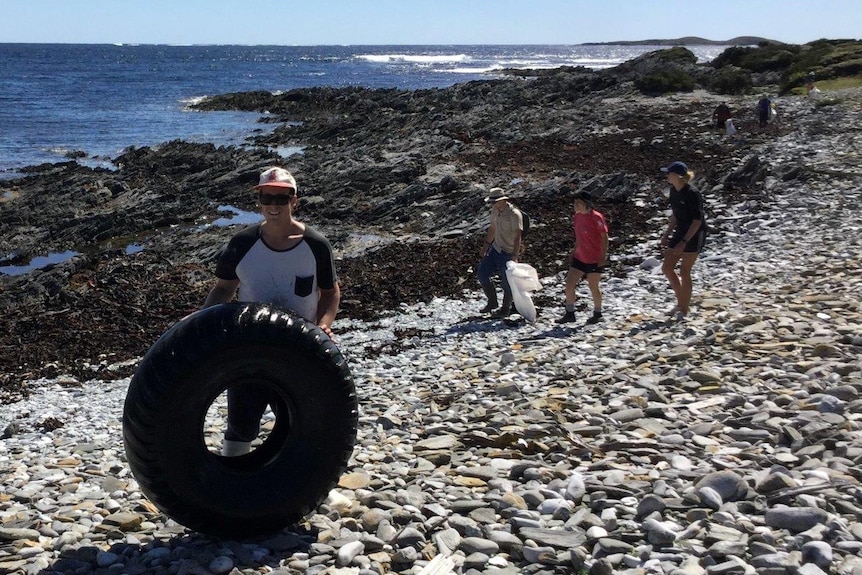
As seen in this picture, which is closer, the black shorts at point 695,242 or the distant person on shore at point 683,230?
the distant person on shore at point 683,230

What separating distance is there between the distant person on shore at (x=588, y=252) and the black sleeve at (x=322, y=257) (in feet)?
20.4

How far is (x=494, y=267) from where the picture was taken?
12016 millimetres

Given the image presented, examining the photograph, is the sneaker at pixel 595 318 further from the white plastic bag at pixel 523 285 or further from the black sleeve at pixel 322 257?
the black sleeve at pixel 322 257

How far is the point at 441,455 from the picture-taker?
6.40 m

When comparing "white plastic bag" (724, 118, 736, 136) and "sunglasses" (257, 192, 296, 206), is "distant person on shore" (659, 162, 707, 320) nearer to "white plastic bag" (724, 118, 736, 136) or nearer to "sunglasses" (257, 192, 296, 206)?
"sunglasses" (257, 192, 296, 206)

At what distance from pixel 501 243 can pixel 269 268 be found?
679cm

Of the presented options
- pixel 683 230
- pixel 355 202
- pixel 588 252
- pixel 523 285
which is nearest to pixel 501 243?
pixel 523 285

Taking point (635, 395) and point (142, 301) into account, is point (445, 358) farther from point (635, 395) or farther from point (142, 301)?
point (142, 301)

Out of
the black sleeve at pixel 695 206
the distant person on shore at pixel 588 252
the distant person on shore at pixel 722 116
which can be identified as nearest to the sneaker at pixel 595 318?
the distant person on shore at pixel 588 252

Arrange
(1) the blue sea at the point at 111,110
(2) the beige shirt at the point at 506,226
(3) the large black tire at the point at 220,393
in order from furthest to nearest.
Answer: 1. (1) the blue sea at the point at 111,110
2. (2) the beige shirt at the point at 506,226
3. (3) the large black tire at the point at 220,393

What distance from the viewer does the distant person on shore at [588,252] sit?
11.1 m

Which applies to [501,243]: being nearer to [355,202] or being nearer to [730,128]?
[355,202]

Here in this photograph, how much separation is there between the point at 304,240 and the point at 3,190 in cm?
3044

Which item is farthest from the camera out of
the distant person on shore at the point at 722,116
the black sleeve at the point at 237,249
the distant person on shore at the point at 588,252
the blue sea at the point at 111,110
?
the blue sea at the point at 111,110
